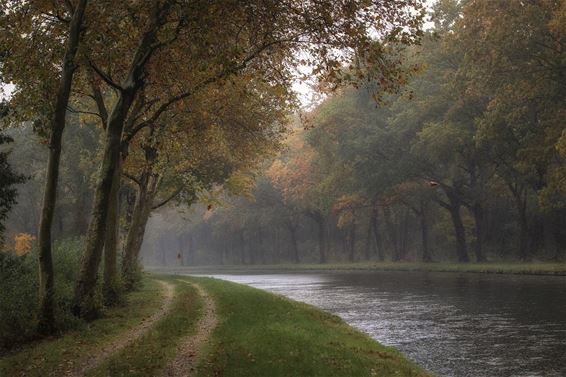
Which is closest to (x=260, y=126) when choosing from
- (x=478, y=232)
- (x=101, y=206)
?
(x=101, y=206)

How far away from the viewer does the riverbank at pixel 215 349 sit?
11.6m

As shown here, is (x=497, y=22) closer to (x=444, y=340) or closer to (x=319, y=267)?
(x=444, y=340)

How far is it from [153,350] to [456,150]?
40.4m

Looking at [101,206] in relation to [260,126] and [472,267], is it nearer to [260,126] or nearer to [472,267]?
[260,126]

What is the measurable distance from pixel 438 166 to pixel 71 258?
126 feet

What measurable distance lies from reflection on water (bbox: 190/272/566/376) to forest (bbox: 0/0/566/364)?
731 cm

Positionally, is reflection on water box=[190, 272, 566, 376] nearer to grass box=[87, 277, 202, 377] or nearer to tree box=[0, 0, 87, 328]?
grass box=[87, 277, 202, 377]

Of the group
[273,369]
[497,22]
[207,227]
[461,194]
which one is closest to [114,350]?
[273,369]

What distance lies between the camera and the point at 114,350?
44.8 ft

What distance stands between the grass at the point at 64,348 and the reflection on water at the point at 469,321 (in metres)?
7.79

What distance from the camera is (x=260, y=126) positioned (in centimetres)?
3198

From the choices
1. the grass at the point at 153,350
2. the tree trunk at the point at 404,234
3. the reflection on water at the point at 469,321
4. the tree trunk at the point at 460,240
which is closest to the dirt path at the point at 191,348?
the grass at the point at 153,350

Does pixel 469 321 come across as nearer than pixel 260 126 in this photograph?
Yes

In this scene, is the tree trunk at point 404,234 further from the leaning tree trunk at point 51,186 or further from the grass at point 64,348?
the leaning tree trunk at point 51,186
